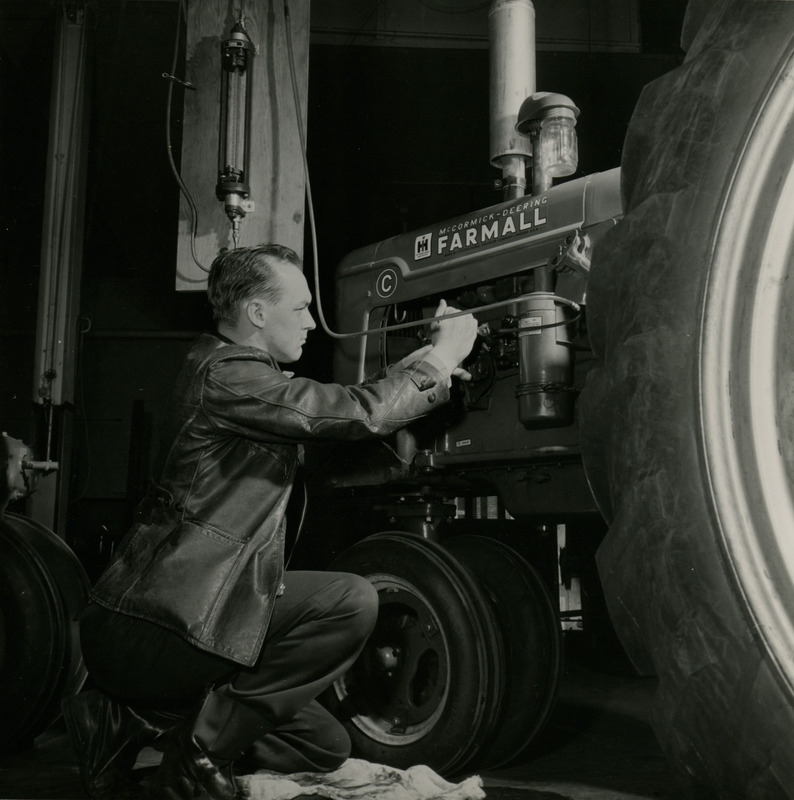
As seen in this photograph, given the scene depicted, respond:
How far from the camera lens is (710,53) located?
0.92m

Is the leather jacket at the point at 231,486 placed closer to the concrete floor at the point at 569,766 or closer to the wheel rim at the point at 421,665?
the wheel rim at the point at 421,665

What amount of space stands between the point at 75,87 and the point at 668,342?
3097 millimetres

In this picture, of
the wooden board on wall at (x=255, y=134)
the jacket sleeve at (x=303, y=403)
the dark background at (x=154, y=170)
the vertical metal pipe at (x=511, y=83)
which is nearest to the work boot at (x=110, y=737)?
the jacket sleeve at (x=303, y=403)

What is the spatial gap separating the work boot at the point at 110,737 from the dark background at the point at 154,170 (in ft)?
7.84

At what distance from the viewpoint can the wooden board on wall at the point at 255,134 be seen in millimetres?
2404

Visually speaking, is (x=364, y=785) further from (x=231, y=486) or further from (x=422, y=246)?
(x=422, y=246)

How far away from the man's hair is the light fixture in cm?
45

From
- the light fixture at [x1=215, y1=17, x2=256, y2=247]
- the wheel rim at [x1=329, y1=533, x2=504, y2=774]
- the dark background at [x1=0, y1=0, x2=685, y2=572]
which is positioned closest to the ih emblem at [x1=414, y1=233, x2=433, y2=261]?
the light fixture at [x1=215, y1=17, x2=256, y2=247]

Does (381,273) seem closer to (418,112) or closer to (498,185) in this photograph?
(498,185)

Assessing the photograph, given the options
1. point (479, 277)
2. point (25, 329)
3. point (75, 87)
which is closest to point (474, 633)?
point (479, 277)

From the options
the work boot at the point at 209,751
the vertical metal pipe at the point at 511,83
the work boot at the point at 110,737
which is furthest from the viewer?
the vertical metal pipe at the point at 511,83

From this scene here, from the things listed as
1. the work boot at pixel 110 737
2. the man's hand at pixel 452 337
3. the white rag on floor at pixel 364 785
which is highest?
the man's hand at pixel 452 337

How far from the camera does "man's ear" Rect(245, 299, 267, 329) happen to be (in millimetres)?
1851

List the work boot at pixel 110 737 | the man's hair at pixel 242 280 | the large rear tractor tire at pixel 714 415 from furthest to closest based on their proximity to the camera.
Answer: the man's hair at pixel 242 280, the work boot at pixel 110 737, the large rear tractor tire at pixel 714 415
